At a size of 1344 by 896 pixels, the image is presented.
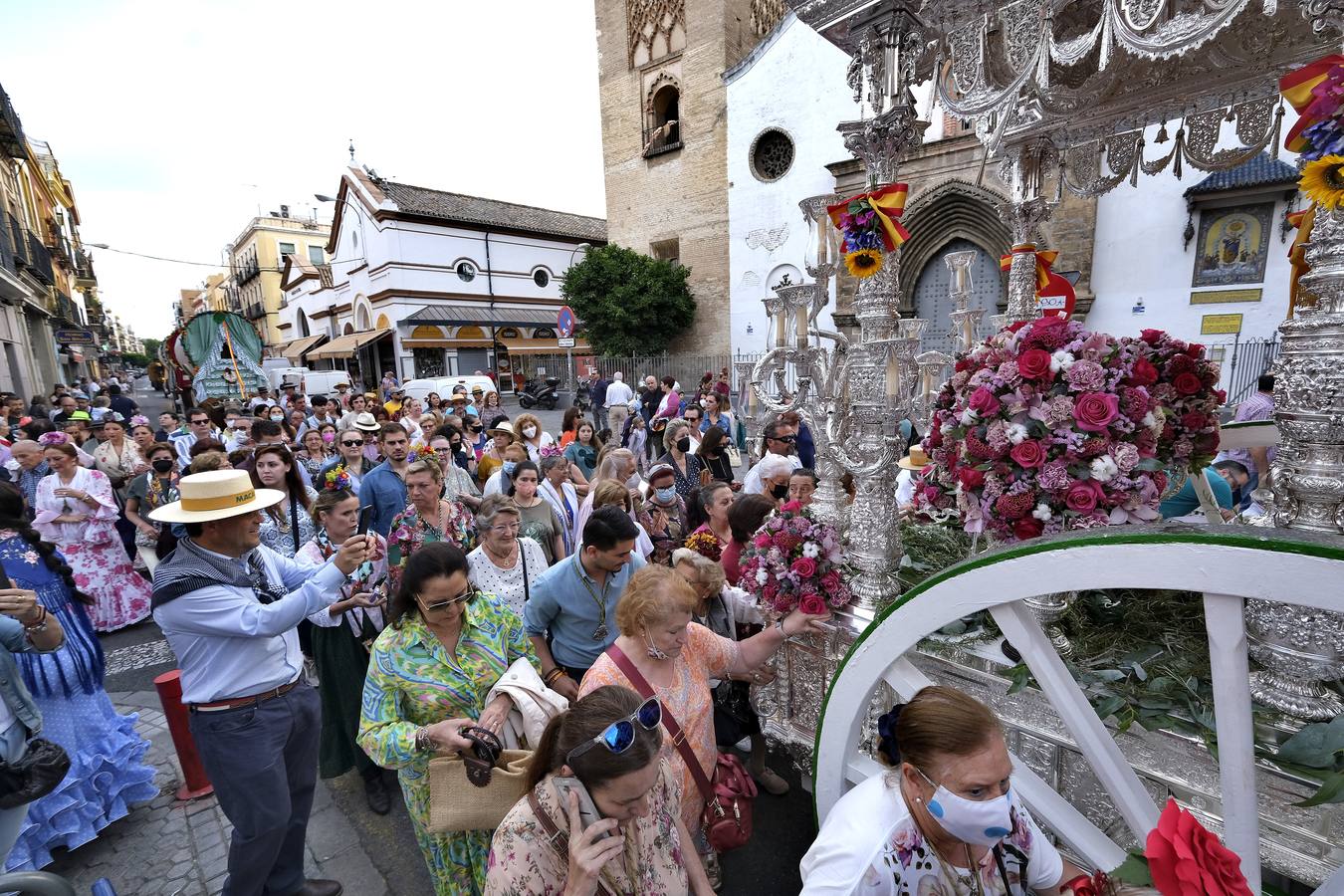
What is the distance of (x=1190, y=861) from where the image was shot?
1125mm

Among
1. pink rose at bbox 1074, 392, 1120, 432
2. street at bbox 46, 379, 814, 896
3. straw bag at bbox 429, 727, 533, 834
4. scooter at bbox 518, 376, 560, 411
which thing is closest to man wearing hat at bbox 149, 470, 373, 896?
street at bbox 46, 379, 814, 896

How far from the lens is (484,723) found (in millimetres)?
2203

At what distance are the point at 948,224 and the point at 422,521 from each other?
1574 centimetres

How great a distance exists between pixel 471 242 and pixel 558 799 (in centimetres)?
3034

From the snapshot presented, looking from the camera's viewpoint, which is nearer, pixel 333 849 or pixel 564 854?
pixel 564 854

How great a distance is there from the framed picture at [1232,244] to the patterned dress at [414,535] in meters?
14.3

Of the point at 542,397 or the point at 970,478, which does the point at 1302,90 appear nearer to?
the point at 970,478

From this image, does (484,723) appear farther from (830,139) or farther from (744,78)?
(744,78)

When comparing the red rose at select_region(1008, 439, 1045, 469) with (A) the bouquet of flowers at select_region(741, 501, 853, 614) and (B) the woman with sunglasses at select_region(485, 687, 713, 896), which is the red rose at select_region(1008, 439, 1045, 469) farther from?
(B) the woman with sunglasses at select_region(485, 687, 713, 896)

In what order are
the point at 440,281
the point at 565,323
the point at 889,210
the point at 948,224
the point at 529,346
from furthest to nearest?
1. the point at 529,346
2. the point at 440,281
3. the point at 948,224
4. the point at 565,323
5. the point at 889,210

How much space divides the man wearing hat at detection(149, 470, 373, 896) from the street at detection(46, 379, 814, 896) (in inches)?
26.3

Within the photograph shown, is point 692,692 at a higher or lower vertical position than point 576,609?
lower

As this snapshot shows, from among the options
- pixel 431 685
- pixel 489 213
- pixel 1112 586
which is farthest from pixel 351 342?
pixel 1112 586

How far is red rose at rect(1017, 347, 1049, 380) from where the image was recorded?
85.4 inches
